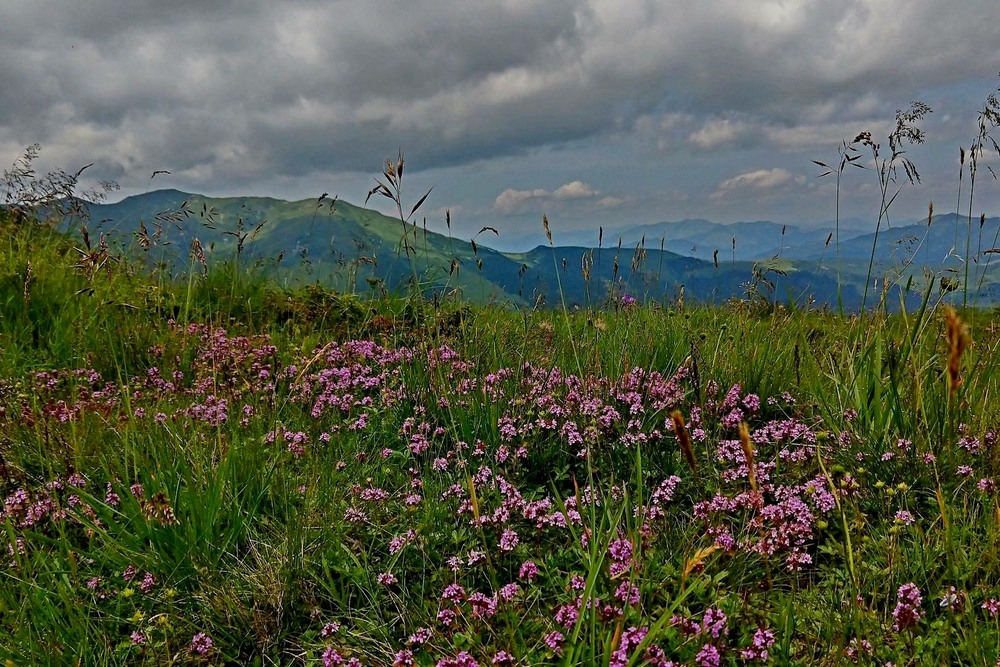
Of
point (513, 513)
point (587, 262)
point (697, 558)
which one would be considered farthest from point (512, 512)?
point (587, 262)

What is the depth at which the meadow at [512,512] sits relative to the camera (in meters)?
2.54

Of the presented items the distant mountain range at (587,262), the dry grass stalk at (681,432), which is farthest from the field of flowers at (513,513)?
the distant mountain range at (587,262)

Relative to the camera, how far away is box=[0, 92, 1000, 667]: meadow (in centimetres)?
254

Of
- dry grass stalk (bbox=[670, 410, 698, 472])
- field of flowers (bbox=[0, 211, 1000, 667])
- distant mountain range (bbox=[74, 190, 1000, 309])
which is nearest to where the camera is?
dry grass stalk (bbox=[670, 410, 698, 472])

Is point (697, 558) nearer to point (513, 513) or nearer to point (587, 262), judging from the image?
point (513, 513)

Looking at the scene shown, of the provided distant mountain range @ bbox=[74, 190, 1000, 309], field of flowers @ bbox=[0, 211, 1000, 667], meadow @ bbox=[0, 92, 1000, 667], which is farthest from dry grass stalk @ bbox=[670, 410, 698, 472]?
distant mountain range @ bbox=[74, 190, 1000, 309]

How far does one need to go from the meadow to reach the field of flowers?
0.02 m

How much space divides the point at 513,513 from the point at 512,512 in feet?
0.05

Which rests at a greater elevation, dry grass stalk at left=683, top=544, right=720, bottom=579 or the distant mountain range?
the distant mountain range

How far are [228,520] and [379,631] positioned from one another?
3.58 feet

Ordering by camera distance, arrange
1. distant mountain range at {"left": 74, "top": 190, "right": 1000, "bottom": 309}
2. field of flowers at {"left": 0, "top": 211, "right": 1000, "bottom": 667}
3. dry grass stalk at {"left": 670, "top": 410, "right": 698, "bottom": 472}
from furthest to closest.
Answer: distant mountain range at {"left": 74, "top": 190, "right": 1000, "bottom": 309} → field of flowers at {"left": 0, "top": 211, "right": 1000, "bottom": 667} → dry grass stalk at {"left": 670, "top": 410, "right": 698, "bottom": 472}

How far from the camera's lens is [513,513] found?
11.1ft

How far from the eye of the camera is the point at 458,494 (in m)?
3.51

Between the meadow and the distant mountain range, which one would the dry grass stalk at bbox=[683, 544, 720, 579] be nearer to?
the meadow
